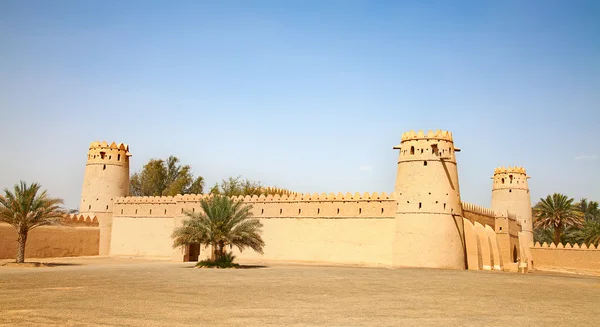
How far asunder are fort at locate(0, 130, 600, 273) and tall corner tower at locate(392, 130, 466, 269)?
42 mm

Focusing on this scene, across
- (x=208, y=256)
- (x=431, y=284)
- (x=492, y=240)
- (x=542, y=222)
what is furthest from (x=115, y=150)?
(x=542, y=222)

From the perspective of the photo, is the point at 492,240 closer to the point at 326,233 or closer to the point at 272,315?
the point at 326,233

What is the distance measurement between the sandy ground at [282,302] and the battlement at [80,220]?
14.4m

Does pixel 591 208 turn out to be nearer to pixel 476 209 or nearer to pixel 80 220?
pixel 476 209

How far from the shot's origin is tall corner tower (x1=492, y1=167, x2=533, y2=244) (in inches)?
1518

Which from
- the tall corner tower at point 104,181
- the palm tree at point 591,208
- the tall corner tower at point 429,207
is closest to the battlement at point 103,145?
the tall corner tower at point 104,181

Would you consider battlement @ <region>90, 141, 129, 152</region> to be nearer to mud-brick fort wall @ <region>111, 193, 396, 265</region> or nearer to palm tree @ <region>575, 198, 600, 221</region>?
mud-brick fort wall @ <region>111, 193, 396, 265</region>

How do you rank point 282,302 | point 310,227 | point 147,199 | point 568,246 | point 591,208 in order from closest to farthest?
point 282,302 < point 310,227 < point 147,199 < point 568,246 < point 591,208

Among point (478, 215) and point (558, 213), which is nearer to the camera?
point (478, 215)

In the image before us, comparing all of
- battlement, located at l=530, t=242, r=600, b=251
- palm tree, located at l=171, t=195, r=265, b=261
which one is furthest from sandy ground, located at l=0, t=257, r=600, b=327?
battlement, located at l=530, t=242, r=600, b=251

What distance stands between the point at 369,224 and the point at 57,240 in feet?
A: 50.3

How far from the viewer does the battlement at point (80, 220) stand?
30136 millimetres

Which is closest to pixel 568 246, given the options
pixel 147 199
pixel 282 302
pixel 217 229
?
pixel 217 229

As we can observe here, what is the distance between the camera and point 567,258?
105 ft
